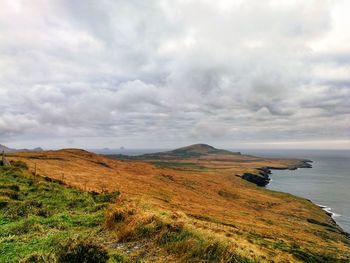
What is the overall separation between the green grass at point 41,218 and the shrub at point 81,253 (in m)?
1.27

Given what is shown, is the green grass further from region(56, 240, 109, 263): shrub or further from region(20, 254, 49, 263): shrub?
region(56, 240, 109, 263): shrub

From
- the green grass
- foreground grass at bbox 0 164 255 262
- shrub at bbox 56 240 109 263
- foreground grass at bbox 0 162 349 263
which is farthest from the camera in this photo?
the green grass

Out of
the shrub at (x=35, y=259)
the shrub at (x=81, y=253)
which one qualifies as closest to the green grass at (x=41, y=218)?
the shrub at (x=35, y=259)

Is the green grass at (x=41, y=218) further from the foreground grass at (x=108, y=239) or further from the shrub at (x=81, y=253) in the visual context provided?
the shrub at (x=81, y=253)

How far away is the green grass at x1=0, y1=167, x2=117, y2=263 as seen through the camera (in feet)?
50.3

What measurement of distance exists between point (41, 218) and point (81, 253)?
11107 millimetres

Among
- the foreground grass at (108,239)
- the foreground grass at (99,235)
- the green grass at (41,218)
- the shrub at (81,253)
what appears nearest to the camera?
the shrub at (81,253)

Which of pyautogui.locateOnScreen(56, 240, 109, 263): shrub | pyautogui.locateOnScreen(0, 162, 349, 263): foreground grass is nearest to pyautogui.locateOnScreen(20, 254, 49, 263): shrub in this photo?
pyautogui.locateOnScreen(0, 162, 349, 263): foreground grass

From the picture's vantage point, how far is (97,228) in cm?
1931

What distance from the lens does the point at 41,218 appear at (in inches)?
853

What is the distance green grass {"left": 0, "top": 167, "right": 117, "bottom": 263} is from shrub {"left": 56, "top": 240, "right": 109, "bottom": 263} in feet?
4.16

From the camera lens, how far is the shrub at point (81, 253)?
12141 mm

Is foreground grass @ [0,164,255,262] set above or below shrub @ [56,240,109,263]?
below

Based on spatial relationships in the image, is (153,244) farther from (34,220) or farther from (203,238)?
(34,220)
